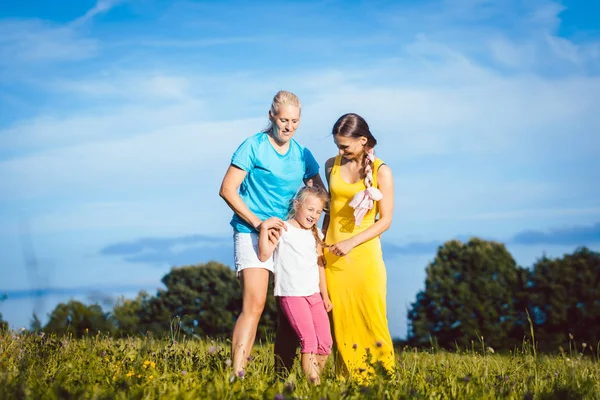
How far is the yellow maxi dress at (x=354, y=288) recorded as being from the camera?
21.6ft

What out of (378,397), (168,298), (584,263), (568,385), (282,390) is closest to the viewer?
(378,397)

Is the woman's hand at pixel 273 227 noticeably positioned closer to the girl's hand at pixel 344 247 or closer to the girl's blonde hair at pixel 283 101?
the girl's hand at pixel 344 247

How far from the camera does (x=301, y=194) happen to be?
6.39m

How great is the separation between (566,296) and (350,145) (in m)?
22.7

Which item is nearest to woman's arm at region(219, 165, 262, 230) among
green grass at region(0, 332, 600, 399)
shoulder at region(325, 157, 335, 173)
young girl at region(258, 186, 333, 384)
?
young girl at region(258, 186, 333, 384)

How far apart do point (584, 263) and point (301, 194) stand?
23.7m

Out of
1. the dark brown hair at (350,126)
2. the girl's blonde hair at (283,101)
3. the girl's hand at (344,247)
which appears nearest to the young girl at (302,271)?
the girl's hand at (344,247)

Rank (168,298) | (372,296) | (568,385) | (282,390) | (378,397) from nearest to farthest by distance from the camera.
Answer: (378,397)
(282,390)
(568,385)
(372,296)
(168,298)

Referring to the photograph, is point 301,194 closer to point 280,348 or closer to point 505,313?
point 280,348

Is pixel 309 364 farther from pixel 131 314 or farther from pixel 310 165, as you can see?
pixel 131 314

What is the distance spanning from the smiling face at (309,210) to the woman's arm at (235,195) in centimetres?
39

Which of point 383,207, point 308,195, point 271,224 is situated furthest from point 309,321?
point 383,207

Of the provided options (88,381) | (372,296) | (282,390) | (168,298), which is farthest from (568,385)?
(168,298)

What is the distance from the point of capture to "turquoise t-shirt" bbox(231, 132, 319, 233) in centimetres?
635
